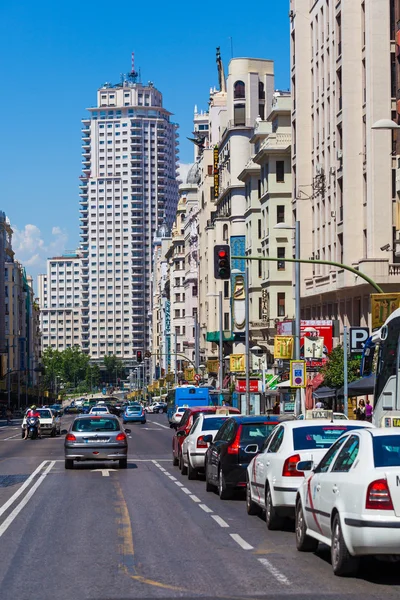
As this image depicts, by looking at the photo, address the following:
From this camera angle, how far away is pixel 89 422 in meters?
31.6

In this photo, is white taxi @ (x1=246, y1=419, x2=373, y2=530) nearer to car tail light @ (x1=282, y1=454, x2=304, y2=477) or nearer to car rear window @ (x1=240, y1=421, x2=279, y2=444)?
car tail light @ (x1=282, y1=454, x2=304, y2=477)

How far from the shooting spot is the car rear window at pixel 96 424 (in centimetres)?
3133

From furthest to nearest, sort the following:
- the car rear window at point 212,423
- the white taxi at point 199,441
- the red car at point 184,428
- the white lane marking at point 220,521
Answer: the red car at point 184,428 < the car rear window at point 212,423 < the white taxi at point 199,441 < the white lane marking at point 220,521

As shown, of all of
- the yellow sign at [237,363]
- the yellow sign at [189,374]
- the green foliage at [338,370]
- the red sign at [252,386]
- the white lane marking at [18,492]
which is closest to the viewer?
the white lane marking at [18,492]

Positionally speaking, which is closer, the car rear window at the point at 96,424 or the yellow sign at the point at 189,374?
the car rear window at the point at 96,424

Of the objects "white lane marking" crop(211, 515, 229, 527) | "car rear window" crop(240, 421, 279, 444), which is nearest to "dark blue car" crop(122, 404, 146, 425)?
"car rear window" crop(240, 421, 279, 444)

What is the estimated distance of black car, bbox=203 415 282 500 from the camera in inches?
819

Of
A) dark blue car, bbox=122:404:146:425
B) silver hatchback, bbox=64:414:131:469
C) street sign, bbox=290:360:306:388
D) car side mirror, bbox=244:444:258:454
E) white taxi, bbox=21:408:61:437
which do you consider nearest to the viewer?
car side mirror, bbox=244:444:258:454

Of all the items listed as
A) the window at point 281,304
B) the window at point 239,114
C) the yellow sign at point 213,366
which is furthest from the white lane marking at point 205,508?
the window at point 239,114

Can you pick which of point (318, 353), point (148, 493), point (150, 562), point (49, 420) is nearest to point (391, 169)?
point (318, 353)

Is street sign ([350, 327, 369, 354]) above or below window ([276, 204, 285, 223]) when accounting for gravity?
below

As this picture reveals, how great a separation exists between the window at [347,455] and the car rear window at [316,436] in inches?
134

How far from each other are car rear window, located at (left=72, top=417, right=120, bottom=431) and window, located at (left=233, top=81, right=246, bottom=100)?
69862 mm

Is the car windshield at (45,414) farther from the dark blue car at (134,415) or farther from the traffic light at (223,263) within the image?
the traffic light at (223,263)
